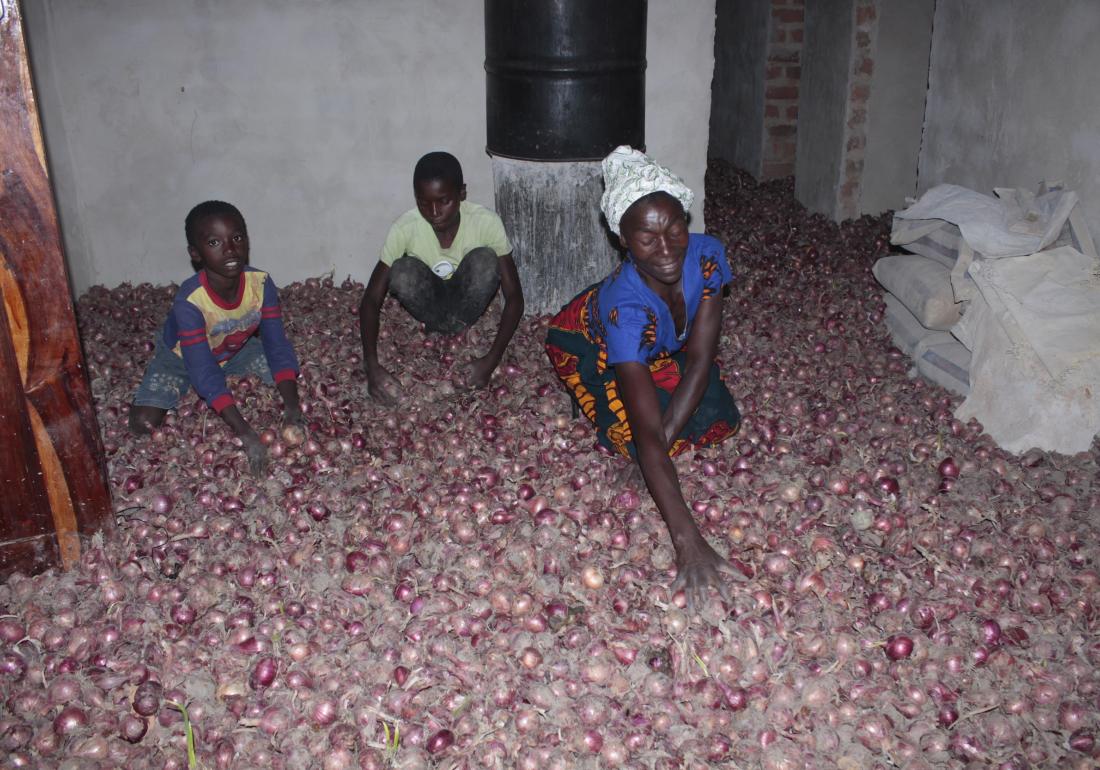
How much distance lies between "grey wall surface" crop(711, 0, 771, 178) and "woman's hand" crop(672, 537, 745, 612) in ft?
21.5

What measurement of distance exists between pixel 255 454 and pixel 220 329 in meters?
0.66

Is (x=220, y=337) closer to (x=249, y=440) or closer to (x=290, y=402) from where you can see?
(x=290, y=402)

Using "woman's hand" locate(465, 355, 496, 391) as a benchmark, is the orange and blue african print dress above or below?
above

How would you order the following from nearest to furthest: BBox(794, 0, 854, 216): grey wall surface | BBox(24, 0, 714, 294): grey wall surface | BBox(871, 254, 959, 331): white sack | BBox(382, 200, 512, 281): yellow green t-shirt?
BBox(871, 254, 959, 331): white sack < BBox(382, 200, 512, 281): yellow green t-shirt < BBox(24, 0, 714, 294): grey wall surface < BBox(794, 0, 854, 216): grey wall surface

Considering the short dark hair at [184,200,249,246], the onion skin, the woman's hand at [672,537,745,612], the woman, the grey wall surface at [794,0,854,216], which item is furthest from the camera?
the grey wall surface at [794,0,854,216]

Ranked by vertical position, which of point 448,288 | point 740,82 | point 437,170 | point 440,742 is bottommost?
point 440,742

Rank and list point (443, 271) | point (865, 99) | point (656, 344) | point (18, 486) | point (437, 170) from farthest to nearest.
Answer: point (865, 99)
point (443, 271)
point (437, 170)
point (656, 344)
point (18, 486)

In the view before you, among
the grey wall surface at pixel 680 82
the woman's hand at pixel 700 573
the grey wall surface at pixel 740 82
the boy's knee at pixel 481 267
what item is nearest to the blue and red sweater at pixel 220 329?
the boy's knee at pixel 481 267

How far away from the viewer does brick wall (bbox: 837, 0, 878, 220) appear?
244 inches

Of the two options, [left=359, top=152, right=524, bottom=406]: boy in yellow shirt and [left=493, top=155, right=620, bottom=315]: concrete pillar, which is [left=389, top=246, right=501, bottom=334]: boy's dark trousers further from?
[left=493, top=155, right=620, bottom=315]: concrete pillar

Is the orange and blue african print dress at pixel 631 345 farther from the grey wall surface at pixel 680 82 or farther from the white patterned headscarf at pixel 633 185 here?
the grey wall surface at pixel 680 82

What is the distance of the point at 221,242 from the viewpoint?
3.25 metres

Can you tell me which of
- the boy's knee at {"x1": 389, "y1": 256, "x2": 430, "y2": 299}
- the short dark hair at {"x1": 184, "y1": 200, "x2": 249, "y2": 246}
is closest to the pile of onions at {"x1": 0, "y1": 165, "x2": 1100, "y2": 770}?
the boy's knee at {"x1": 389, "y1": 256, "x2": 430, "y2": 299}

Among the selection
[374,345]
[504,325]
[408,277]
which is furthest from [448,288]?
[374,345]
